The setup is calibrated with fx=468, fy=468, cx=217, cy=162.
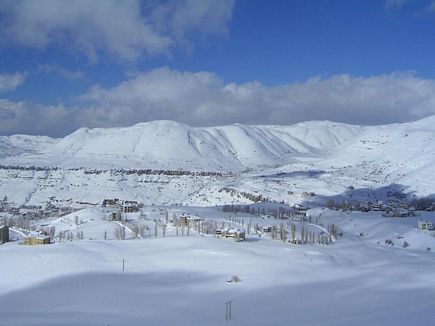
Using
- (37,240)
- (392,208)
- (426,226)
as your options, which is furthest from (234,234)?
(392,208)

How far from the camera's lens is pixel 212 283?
27.0 meters

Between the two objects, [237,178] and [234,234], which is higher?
[237,178]

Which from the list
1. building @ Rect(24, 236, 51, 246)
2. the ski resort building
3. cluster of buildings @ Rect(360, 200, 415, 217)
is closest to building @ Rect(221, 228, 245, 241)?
the ski resort building

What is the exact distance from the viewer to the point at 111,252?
119ft

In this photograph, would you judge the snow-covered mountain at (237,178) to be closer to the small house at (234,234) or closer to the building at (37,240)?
the small house at (234,234)

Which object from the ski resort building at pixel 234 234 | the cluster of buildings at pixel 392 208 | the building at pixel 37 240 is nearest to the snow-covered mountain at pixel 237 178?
the cluster of buildings at pixel 392 208

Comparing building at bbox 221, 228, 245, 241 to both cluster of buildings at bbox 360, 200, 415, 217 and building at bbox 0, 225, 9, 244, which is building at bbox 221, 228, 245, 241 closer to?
building at bbox 0, 225, 9, 244

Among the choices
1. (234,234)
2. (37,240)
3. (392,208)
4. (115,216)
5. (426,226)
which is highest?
(392,208)

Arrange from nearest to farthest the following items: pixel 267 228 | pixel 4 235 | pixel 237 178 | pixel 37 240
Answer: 1. pixel 37 240
2. pixel 4 235
3. pixel 267 228
4. pixel 237 178

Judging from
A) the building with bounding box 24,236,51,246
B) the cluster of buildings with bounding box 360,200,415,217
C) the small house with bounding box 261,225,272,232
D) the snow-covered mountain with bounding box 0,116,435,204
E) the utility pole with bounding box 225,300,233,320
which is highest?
the snow-covered mountain with bounding box 0,116,435,204

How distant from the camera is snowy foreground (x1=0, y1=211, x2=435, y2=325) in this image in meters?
19.0

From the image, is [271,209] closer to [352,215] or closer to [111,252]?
[352,215]

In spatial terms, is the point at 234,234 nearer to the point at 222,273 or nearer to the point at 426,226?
the point at 222,273

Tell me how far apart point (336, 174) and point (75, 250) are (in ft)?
304
